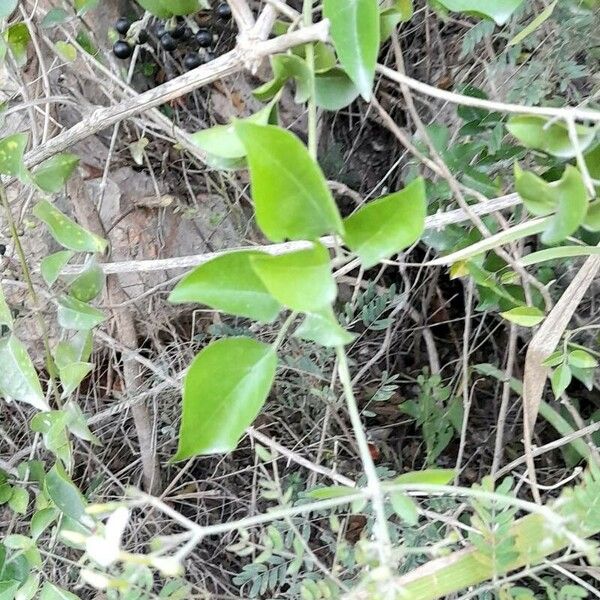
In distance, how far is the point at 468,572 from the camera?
546mm

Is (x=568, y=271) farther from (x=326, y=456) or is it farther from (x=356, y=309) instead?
(x=326, y=456)

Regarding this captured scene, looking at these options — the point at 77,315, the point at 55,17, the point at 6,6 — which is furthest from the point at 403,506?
the point at 55,17

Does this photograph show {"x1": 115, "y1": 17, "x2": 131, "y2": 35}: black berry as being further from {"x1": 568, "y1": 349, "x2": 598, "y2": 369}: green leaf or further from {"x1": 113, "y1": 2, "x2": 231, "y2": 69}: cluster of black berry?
{"x1": 568, "y1": 349, "x2": 598, "y2": 369}: green leaf

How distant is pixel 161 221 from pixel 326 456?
0.42 m

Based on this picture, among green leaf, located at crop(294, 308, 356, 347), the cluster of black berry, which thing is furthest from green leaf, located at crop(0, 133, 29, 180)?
green leaf, located at crop(294, 308, 356, 347)

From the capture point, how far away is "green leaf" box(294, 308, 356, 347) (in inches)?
13.9

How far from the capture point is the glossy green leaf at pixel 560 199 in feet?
1.23

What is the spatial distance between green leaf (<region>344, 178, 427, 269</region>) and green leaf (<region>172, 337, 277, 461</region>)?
88mm

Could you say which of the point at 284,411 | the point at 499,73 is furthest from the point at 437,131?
the point at 284,411

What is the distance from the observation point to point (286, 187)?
36 centimetres

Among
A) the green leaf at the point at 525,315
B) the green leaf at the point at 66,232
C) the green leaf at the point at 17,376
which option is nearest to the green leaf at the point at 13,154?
the green leaf at the point at 66,232

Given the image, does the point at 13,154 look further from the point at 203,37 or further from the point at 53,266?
the point at 203,37

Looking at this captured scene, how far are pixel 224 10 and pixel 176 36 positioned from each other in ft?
0.22

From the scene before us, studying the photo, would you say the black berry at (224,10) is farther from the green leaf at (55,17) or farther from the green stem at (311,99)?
the green stem at (311,99)
